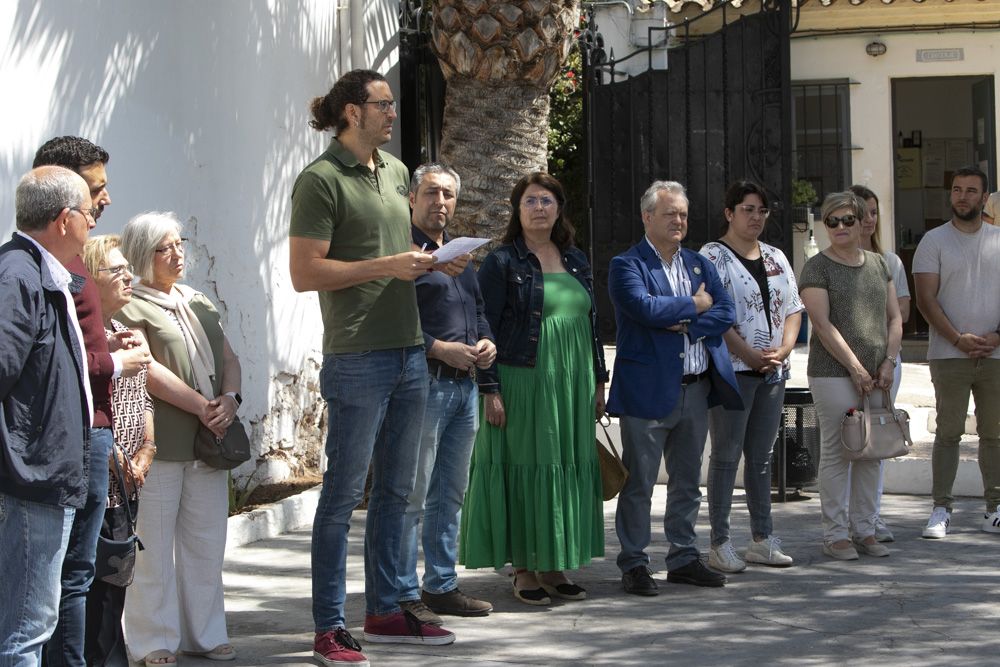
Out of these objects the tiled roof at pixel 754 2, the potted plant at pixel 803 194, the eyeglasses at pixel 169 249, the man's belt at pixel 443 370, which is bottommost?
the man's belt at pixel 443 370

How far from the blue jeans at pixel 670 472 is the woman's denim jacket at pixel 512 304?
673 millimetres

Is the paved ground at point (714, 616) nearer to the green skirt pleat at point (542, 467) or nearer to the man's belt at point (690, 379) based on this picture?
the green skirt pleat at point (542, 467)

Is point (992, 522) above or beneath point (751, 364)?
beneath

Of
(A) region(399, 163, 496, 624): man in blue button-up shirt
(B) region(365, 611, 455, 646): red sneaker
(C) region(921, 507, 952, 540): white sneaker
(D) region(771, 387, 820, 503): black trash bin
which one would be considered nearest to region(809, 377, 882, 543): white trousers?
(C) region(921, 507, 952, 540): white sneaker

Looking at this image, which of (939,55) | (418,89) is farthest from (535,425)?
(939,55)

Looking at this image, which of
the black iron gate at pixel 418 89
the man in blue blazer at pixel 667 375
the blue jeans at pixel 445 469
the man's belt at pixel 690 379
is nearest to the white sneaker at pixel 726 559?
the man in blue blazer at pixel 667 375

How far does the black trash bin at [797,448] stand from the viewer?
8891 mm

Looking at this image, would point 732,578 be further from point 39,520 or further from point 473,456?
point 39,520

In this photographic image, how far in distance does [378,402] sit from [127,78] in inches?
125

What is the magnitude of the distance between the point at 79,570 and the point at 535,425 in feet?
8.45

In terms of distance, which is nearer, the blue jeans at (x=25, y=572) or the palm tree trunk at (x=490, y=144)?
the blue jeans at (x=25, y=572)

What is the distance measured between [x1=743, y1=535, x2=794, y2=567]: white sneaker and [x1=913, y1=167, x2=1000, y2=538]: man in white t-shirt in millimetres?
1123

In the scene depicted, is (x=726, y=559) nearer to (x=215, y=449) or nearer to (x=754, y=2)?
(x=215, y=449)

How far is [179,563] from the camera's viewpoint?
5434 millimetres
